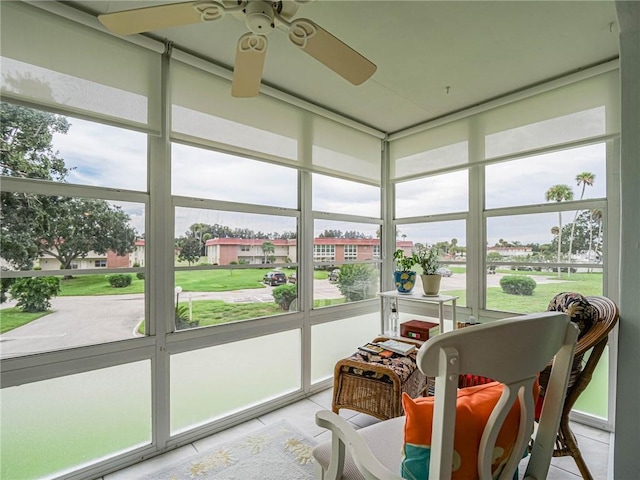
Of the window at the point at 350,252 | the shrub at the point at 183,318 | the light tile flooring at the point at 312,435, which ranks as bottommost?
the light tile flooring at the point at 312,435

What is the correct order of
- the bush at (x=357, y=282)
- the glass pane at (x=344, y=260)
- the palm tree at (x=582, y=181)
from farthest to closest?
1. the bush at (x=357, y=282)
2. the glass pane at (x=344, y=260)
3. the palm tree at (x=582, y=181)

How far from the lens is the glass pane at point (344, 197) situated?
3.19 meters

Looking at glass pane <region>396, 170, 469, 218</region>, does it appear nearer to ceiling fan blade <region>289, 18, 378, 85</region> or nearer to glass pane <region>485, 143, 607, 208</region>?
glass pane <region>485, 143, 607, 208</region>

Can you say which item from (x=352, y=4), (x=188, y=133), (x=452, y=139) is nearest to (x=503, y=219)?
(x=452, y=139)

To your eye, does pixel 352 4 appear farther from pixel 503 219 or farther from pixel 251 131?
pixel 503 219

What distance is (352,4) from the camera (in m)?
1.75

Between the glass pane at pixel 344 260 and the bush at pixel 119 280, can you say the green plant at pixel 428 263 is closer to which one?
the glass pane at pixel 344 260

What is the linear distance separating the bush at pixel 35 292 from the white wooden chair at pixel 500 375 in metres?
1.73

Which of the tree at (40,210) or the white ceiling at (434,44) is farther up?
the white ceiling at (434,44)

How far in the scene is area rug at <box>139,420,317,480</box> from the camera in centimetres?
188

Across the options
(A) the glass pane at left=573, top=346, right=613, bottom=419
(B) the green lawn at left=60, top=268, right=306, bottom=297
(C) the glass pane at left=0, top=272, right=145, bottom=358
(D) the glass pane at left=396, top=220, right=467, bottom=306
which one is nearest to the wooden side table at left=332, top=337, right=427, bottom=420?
(B) the green lawn at left=60, top=268, right=306, bottom=297

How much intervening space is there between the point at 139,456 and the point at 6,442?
68cm

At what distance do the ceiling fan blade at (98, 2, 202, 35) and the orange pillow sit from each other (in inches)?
62.3

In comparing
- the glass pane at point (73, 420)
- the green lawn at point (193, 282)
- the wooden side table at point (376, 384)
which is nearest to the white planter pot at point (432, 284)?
the wooden side table at point (376, 384)
